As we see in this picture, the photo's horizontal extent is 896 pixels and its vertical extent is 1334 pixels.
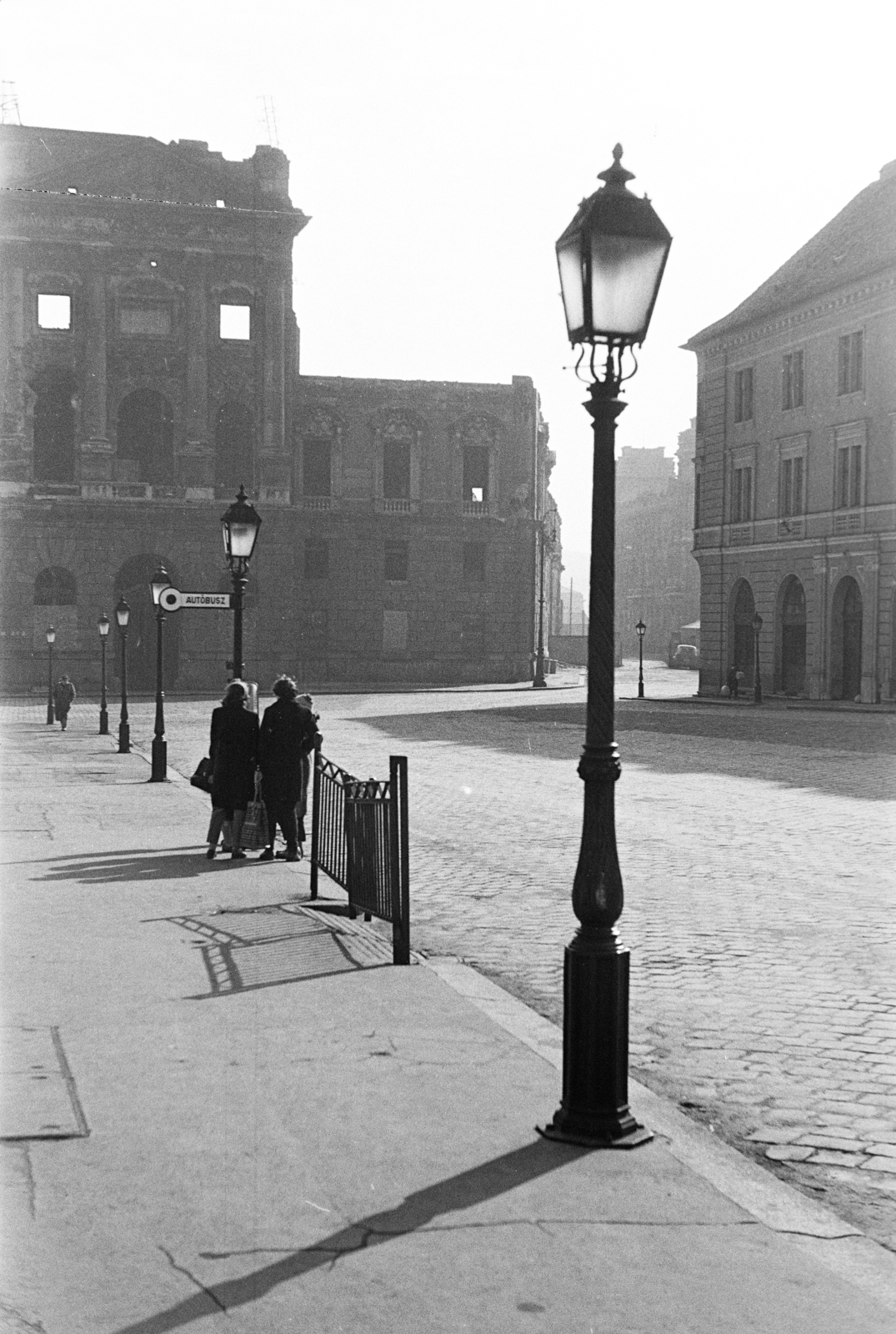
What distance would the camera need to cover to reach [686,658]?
94875 millimetres

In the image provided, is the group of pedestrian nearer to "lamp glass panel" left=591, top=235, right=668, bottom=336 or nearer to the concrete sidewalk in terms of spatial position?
the concrete sidewalk

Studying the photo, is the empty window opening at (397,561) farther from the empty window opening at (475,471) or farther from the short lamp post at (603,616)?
the short lamp post at (603,616)

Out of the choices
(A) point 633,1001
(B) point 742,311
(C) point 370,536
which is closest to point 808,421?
(B) point 742,311

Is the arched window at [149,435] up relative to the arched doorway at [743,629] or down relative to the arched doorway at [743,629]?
up

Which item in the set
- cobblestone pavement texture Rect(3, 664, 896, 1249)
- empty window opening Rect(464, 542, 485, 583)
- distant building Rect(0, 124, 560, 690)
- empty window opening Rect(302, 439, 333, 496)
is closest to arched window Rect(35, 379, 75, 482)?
distant building Rect(0, 124, 560, 690)

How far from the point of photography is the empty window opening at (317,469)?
63.6 meters

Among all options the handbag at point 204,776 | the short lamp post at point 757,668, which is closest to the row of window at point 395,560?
the short lamp post at point 757,668

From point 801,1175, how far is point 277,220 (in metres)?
59.3

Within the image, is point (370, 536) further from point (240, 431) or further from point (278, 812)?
point (278, 812)

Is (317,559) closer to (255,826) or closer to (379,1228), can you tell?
(255,826)

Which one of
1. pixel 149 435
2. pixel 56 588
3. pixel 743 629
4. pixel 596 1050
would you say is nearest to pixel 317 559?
pixel 149 435

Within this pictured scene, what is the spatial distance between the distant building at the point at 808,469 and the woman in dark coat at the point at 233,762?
3439 centimetres

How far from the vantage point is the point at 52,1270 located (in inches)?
171

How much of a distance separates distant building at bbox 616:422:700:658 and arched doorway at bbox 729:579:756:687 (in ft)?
210
